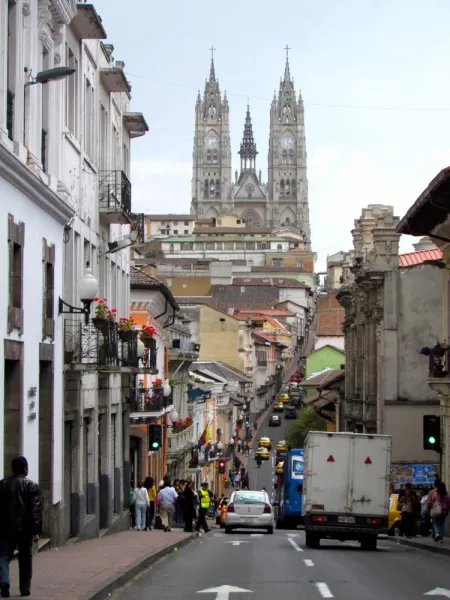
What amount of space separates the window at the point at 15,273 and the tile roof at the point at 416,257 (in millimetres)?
29663

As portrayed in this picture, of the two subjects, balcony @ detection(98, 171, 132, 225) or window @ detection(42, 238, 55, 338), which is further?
balcony @ detection(98, 171, 132, 225)

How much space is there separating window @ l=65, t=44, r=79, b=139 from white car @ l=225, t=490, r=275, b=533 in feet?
49.4

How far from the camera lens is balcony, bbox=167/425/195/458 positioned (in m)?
55.2

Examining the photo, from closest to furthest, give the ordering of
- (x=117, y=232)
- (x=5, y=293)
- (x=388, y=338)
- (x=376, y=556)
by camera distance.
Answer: (x=5, y=293) → (x=376, y=556) → (x=117, y=232) → (x=388, y=338)

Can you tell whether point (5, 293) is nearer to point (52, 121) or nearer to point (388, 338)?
point (52, 121)

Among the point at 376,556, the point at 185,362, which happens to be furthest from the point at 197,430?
the point at 376,556

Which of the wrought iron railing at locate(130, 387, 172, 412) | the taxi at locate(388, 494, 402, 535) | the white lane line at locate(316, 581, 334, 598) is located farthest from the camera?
the wrought iron railing at locate(130, 387, 172, 412)

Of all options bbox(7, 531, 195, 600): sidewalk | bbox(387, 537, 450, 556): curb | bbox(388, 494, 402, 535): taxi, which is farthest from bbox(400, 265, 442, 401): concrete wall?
bbox(7, 531, 195, 600): sidewalk

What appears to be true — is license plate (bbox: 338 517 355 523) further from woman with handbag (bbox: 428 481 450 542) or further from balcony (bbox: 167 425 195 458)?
balcony (bbox: 167 425 195 458)

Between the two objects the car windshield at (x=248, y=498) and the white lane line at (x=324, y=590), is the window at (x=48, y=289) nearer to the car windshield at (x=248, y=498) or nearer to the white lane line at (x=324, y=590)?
the white lane line at (x=324, y=590)

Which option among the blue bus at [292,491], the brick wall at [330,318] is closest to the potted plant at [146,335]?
the blue bus at [292,491]

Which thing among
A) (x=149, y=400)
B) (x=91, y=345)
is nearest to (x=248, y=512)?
(x=149, y=400)

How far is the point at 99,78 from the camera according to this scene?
27.7m

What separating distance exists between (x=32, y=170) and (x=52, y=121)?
3517 mm
